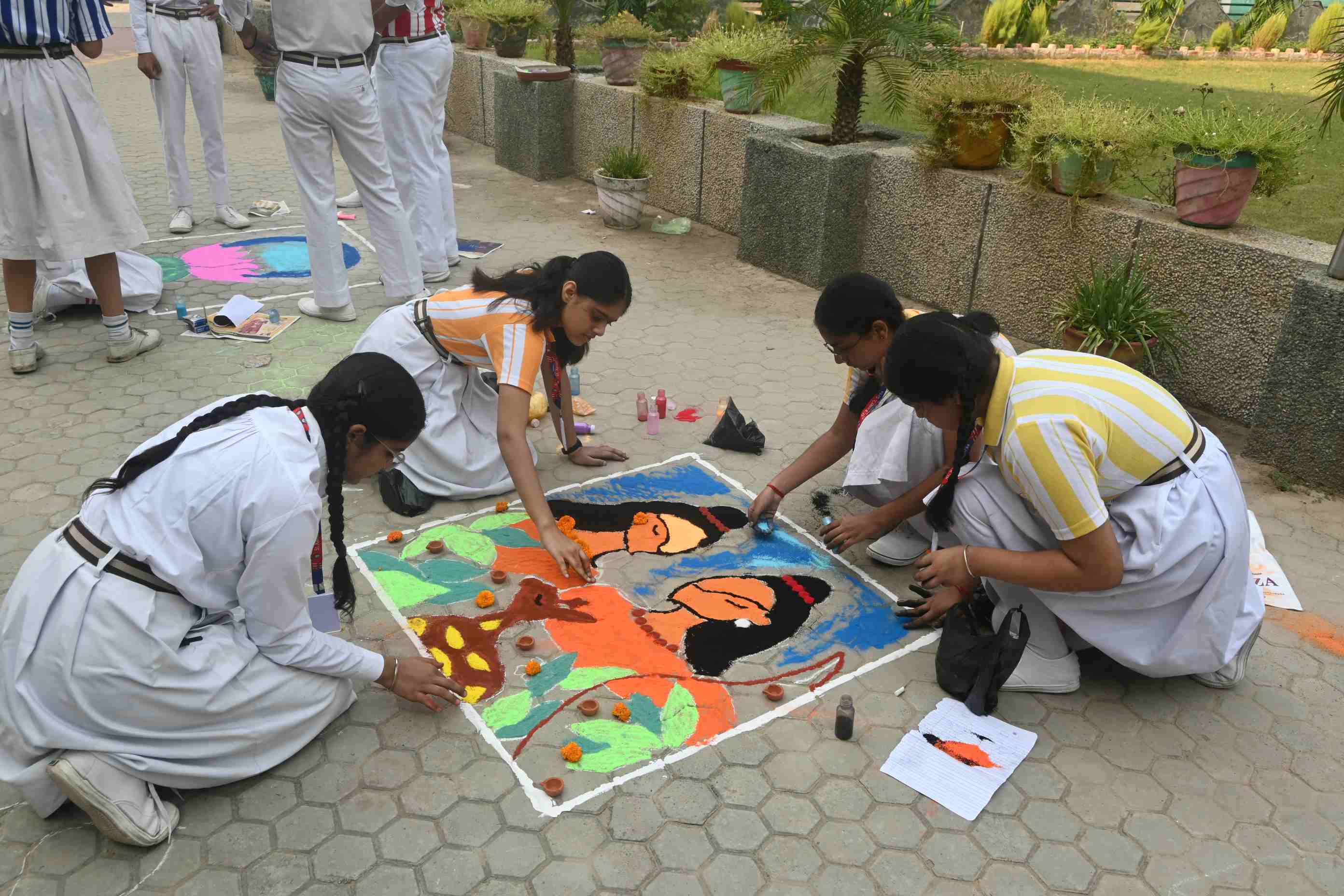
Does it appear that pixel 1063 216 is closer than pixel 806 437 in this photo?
No

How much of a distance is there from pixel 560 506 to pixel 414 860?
70.0 inches

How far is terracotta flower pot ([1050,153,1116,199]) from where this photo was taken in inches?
201

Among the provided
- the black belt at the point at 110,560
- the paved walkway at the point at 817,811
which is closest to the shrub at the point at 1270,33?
the paved walkway at the point at 817,811

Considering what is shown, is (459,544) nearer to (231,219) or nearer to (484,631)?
(484,631)

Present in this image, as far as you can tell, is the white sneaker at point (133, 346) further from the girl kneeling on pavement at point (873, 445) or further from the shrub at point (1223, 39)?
the shrub at point (1223, 39)

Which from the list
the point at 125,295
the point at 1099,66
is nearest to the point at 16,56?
the point at 125,295

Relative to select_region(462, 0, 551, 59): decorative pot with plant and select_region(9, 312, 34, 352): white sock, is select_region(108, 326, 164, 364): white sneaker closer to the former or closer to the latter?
select_region(9, 312, 34, 352): white sock

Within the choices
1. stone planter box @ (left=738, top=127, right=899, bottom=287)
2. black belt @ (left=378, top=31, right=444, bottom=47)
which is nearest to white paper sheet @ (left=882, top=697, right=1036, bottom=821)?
stone planter box @ (left=738, top=127, right=899, bottom=287)

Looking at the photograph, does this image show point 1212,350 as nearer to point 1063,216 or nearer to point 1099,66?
point 1063,216

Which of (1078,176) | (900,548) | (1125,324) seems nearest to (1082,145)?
(1078,176)

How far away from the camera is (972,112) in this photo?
563 cm

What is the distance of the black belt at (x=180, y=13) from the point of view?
21.9 feet

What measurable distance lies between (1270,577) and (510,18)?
26.6 ft

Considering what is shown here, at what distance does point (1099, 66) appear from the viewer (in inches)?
573
